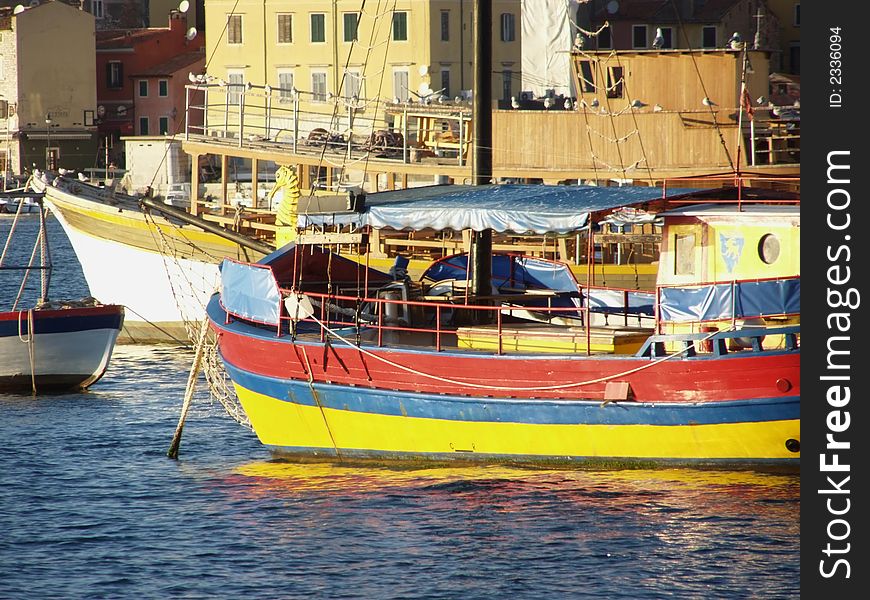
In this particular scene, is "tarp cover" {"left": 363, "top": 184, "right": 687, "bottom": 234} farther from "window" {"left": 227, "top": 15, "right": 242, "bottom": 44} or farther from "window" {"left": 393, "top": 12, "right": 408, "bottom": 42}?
"window" {"left": 227, "top": 15, "right": 242, "bottom": 44}

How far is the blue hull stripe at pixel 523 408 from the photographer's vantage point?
20.2 metres

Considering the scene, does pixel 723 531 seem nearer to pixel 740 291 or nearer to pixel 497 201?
pixel 740 291

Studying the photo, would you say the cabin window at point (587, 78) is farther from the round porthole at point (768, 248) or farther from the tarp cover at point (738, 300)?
the tarp cover at point (738, 300)

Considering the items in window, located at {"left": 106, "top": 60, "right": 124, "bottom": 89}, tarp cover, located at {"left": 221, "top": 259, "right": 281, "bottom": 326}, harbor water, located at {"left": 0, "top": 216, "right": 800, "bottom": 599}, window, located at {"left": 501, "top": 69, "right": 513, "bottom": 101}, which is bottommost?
harbor water, located at {"left": 0, "top": 216, "right": 800, "bottom": 599}

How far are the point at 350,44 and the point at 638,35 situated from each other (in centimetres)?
1608

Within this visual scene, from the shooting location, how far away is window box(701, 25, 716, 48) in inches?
3095

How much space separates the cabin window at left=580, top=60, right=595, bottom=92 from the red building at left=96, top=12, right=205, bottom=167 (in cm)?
5741

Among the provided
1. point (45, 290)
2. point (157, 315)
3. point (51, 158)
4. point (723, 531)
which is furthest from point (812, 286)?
point (51, 158)

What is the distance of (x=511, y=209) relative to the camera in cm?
2211

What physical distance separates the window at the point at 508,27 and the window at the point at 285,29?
34.5 ft

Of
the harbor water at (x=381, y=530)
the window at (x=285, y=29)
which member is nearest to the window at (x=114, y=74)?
the window at (x=285, y=29)

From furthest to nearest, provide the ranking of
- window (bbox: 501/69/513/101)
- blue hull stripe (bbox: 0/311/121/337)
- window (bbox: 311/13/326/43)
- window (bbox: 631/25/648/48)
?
window (bbox: 631/25/648/48) < window (bbox: 311/13/326/43) < window (bbox: 501/69/513/101) < blue hull stripe (bbox: 0/311/121/337)

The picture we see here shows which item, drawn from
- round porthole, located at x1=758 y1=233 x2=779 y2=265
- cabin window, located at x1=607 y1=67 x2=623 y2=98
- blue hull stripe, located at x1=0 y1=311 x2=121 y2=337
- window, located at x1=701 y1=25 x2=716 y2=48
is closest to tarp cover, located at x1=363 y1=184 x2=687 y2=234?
round porthole, located at x1=758 y1=233 x2=779 y2=265

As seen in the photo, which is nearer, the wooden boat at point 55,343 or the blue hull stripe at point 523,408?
the blue hull stripe at point 523,408
